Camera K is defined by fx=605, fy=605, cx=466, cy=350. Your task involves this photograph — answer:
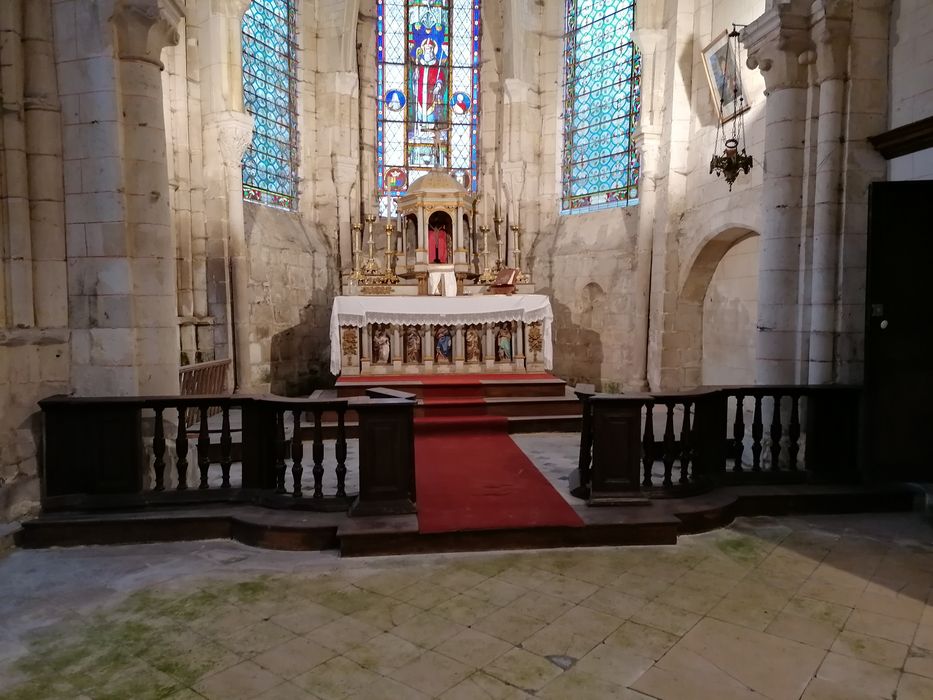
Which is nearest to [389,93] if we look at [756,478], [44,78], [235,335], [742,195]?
[235,335]

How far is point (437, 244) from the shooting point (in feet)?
30.9

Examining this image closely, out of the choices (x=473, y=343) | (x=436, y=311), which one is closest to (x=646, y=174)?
(x=473, y=343)

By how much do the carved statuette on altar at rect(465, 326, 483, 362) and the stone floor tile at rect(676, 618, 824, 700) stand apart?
5419 mm

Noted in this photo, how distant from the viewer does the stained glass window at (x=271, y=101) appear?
9009 mm

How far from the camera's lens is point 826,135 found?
16.0 feet

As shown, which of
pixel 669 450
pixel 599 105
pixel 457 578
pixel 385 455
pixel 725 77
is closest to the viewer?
pixel 457 578

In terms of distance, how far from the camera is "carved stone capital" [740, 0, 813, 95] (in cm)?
488

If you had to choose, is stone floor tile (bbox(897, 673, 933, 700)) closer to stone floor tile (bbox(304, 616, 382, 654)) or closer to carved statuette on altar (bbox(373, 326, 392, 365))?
stone floor tile (bbox(304, 616, 382, 654))

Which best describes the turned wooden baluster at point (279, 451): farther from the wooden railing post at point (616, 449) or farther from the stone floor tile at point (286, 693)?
the wooden railing post at point (616, 449)

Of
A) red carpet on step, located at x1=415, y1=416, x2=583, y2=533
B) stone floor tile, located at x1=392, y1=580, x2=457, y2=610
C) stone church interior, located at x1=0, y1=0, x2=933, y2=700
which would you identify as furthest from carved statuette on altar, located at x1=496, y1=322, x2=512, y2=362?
stone floor tile, located at x1=392, y1=580, x2=457, y2=610

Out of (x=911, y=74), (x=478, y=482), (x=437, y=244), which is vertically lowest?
(x=478, y=482)

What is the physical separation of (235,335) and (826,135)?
687 centimetres

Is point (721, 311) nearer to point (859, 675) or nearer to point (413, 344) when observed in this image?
point (413, 344)

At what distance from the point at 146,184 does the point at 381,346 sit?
395cm
